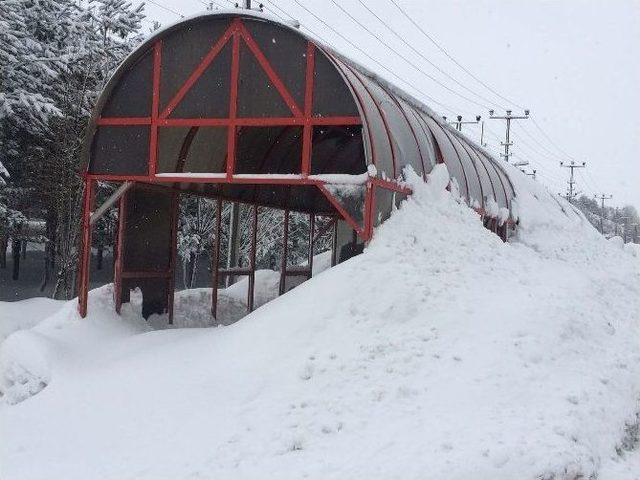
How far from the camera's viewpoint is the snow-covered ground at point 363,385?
6.77 m

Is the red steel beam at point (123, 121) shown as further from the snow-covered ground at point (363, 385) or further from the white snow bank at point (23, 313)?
the white snow bank at point (23, 313)

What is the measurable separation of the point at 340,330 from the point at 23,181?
19776 mm

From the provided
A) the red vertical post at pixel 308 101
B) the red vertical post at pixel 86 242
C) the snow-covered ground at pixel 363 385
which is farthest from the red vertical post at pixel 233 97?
the red vertical post at pixel 86 242

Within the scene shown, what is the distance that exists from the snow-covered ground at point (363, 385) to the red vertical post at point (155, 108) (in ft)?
10.3

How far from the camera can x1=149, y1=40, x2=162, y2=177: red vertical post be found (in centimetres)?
1222

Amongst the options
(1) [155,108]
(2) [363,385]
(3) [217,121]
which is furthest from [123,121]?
(2) [363,385]

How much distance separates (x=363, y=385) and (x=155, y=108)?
22.9ft

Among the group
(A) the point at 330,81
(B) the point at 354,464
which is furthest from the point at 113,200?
(B) the point at 354,464

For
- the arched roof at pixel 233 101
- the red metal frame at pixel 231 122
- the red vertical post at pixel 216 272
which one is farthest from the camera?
the red vertical post at pixel 216 272

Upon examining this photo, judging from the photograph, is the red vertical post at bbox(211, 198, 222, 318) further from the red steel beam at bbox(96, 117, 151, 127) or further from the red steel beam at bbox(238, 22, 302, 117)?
the red steel beam at bbox(238, 22, 302, 117)

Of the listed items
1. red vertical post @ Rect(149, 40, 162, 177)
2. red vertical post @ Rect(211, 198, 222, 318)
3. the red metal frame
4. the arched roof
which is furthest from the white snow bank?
red vertical post @ Rect(149, 40, 162, 177)

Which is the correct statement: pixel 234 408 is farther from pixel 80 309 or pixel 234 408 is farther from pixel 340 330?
pixel 80 309

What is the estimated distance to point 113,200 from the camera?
1242 centimetres

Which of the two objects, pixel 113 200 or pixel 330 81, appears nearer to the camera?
pixel 330 81
